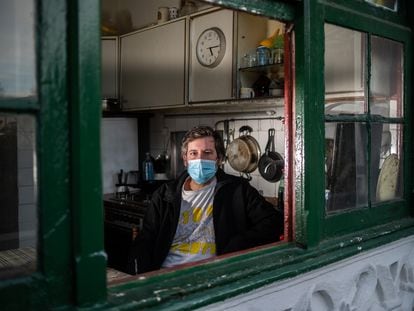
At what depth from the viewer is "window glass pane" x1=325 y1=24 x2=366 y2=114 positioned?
2029mm

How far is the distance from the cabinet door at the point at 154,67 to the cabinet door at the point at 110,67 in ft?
0.32

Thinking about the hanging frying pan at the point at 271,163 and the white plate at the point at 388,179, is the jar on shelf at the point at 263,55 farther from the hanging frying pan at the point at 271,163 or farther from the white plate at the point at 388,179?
the white plate at the point at 388,179

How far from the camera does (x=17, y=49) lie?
1.14 metres

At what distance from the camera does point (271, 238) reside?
8.18 ft

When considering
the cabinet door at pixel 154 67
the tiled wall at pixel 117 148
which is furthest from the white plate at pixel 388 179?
the tiled wall at pixel 117 148

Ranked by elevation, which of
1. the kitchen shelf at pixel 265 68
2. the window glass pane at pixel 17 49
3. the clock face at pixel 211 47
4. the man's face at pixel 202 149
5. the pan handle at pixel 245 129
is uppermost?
the clock face at pixel 211 47

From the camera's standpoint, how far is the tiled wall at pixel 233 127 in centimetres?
388

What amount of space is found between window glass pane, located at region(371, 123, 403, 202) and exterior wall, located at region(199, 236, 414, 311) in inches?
10.3

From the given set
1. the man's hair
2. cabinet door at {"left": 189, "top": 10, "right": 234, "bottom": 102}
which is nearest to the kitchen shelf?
cabinet door at {"left": 189, "top": 10, "right": 234, "bottom": 102}

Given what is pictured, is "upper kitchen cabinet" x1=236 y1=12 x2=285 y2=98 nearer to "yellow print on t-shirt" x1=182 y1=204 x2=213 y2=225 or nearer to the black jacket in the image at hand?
the black jacket

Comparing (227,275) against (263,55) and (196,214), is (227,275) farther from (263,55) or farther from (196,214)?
(263,55)

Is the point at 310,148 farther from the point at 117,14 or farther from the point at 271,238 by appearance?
the point at 117,14

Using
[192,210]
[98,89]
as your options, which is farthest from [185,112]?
[98,89]

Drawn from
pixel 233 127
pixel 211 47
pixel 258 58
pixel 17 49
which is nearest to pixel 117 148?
pixel 233 127
